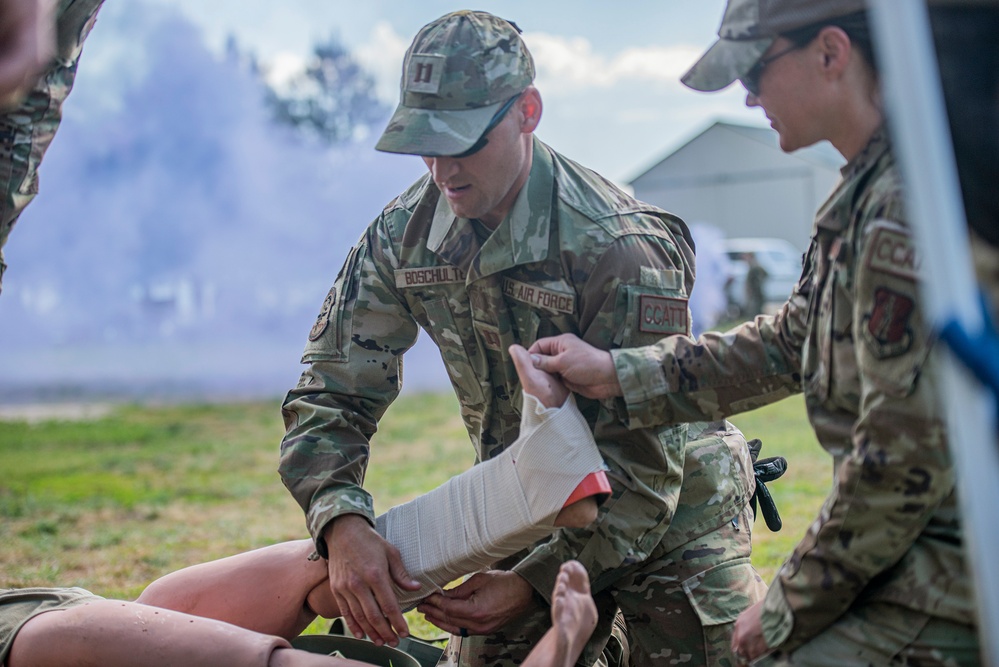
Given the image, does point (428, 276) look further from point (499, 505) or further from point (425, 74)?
point (499, 505)

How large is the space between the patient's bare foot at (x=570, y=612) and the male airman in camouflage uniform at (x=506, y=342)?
0.54m

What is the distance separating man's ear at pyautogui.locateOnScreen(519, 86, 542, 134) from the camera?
8.74ft

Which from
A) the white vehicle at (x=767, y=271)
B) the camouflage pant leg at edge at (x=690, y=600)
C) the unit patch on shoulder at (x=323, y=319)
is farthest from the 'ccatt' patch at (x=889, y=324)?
the white vehicle at (x=767, y=271)

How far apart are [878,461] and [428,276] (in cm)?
142

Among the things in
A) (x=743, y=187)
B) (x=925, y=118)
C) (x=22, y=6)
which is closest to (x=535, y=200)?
(x=22, y=6)

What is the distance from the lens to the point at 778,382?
2.26 m

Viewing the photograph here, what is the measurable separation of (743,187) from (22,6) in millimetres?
26701

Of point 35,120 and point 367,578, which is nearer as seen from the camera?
point 367,578

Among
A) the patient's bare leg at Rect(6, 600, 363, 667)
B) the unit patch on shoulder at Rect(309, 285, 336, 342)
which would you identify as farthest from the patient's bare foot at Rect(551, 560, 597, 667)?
the unit patch on shoulder at Rect(309, 285, 336, 342)

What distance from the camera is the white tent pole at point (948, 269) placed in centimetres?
108

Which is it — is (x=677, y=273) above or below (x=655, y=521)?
above

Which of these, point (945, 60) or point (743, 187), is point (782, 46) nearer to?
point (945, 60)

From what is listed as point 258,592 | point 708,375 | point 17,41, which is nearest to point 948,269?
point 708,375

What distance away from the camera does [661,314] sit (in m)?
2.53
